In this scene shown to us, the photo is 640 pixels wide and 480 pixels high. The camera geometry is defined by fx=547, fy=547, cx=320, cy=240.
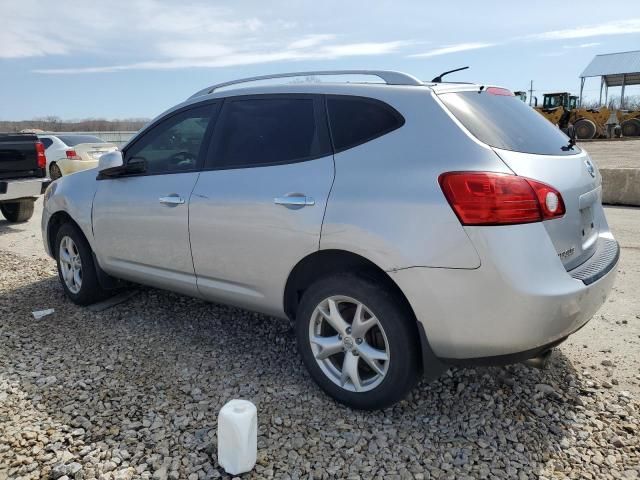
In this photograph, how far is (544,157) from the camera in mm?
2719

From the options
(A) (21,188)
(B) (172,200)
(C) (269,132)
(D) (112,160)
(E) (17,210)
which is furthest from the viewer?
(E) (17,210)

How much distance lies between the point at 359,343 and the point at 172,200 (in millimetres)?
1655

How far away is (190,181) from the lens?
3.65 metres

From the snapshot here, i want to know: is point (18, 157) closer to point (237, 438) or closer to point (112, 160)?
point (112, 160)

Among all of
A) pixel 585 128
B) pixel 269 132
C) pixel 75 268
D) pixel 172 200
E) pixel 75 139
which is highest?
pixel 585 128

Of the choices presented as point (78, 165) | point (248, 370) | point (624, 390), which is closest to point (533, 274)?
point (624, 390)

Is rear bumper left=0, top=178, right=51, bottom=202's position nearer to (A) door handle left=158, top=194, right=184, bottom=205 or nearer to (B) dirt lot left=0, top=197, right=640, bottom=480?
(B) dirt lot left=0, top=197, right=640, bottom=480

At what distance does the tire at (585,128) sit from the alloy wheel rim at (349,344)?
31625mm

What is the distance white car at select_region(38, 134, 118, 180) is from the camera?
14.3m

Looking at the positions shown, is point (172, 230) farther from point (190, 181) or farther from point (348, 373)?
point (348, 373)

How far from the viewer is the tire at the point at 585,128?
30483 millimetres

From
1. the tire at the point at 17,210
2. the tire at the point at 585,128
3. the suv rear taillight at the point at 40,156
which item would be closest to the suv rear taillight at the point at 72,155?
the tire at the point at 17,210

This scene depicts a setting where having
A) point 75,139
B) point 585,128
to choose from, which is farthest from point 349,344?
point 585,128

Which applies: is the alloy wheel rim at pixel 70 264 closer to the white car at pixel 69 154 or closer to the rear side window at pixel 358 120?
the rear side window at pixel 358 120
